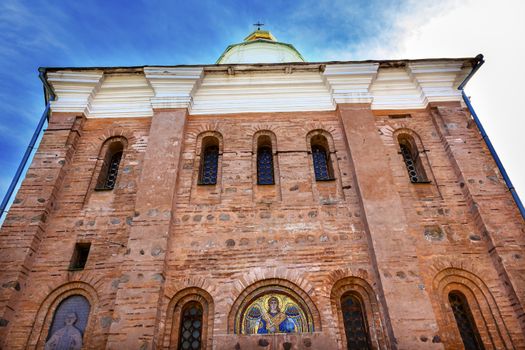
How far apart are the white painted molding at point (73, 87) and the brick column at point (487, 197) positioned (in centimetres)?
844

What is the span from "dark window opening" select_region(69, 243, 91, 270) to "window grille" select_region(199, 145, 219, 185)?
102 inches

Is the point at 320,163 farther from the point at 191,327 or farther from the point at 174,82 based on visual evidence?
the point at 191,327

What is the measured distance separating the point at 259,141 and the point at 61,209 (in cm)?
457

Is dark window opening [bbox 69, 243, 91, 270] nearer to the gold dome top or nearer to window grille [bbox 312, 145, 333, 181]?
window grille [bbox 312, 145, 333, 181]

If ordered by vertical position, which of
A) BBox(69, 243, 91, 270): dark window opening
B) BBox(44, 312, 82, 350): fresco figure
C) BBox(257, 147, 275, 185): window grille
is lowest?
BBox(44, 312, 82, 350): fresco figure

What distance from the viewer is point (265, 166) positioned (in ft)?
27.2

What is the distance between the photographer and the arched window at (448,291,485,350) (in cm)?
602

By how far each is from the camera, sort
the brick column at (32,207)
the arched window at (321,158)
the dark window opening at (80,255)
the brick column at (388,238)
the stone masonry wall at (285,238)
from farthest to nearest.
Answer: the arched window at (321,158), the dark window opening at (80,255), the brick column at (32,207), the stone masonry wall at (285,238), the brick column at (388,238)

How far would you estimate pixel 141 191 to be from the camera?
721 centimetres

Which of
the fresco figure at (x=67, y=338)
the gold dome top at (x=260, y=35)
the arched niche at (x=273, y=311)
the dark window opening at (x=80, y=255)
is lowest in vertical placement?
the fresco figure at (x=67, y=338)

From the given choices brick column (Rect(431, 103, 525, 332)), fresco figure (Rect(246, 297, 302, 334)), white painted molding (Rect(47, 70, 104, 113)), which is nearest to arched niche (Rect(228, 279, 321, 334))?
fresco figure (Rect(246, 297, 302, 334))

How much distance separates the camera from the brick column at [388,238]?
5.75m

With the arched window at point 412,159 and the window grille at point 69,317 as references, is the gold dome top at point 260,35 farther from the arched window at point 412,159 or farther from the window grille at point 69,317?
the window grille at point 69,317

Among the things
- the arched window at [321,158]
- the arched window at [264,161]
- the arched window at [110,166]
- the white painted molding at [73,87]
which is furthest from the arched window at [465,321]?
the white painted molding at [73,87]
